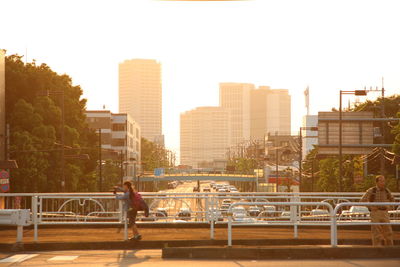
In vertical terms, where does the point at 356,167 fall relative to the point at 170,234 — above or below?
above

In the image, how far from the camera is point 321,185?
283 ft

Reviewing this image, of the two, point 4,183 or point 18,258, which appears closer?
point 18,258

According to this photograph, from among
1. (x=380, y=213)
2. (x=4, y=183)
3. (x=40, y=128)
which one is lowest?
(x=380, y=213)

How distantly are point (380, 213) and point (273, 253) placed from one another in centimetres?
301

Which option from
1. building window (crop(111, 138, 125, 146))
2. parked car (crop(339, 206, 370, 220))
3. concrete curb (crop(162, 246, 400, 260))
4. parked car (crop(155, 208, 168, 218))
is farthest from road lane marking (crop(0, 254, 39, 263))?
building window (crop(111, 138, 125, 146))

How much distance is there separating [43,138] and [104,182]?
4638cm

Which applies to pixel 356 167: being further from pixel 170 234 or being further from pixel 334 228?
pixel 334 228

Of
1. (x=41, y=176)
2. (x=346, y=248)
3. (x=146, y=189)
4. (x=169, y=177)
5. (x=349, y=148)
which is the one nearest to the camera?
(x=346, y=248)

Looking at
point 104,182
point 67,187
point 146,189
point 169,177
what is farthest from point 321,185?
point 146,189

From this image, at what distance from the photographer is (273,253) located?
1565 cm

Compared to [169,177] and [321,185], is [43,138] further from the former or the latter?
[169,177]

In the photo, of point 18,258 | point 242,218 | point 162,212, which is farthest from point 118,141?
point 18,258

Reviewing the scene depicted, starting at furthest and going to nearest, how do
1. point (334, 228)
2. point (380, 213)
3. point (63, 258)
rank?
point (380, 213), point (334, 228), point (63, 258)

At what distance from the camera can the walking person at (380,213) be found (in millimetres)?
17172
